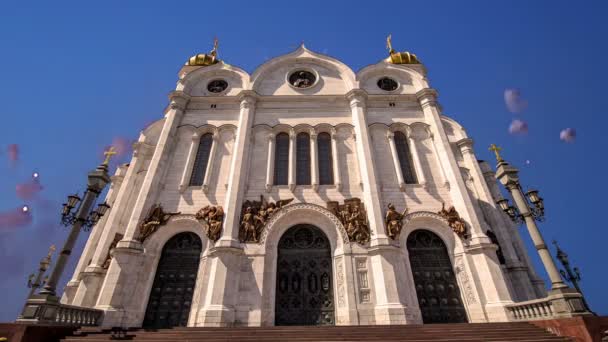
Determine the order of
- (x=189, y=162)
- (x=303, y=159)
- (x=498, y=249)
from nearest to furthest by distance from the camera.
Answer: (x=498, y=249)
(x=189, y=162)
(x=303, y=159)

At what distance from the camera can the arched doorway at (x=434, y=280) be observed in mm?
11109

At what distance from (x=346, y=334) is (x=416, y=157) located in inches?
398

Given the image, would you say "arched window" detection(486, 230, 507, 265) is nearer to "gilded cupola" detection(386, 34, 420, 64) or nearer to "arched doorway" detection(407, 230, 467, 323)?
"arched doorway" detection(407, 230, 467, 323)

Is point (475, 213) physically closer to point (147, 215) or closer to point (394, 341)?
point (394, 341)

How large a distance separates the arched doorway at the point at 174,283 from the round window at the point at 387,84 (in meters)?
14.6

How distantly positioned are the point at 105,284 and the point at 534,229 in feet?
51.9

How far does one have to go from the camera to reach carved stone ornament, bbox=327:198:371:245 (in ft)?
39.9

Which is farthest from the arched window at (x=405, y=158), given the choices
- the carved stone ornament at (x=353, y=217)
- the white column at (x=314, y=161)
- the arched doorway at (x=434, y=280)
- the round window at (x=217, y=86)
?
the round window at (x=217, y=86)

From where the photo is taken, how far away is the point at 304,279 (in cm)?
1175

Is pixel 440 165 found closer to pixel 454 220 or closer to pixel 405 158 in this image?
pixel 405 158

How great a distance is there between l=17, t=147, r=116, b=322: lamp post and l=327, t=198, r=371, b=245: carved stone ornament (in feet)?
29.9

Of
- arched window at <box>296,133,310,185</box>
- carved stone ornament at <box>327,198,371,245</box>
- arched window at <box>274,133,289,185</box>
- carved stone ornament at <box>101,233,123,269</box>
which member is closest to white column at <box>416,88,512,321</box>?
carved stone ornament at <box>327,198,371,245</box>

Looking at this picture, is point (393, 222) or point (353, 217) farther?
point (353, 217)

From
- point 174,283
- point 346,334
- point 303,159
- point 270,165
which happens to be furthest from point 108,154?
point 346,334
